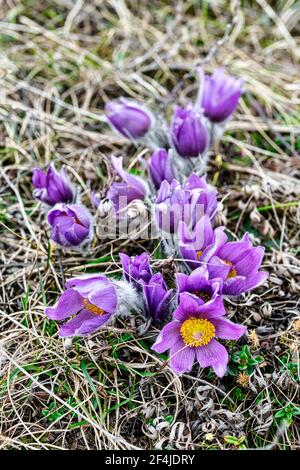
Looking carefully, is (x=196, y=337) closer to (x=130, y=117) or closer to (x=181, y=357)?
(x=181, y=357)

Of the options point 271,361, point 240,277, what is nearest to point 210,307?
point 240,277

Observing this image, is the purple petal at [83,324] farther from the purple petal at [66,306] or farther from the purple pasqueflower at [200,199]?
the purple pasqueflower at [200,199]

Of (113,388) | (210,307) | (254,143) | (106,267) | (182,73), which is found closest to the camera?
(210,307)

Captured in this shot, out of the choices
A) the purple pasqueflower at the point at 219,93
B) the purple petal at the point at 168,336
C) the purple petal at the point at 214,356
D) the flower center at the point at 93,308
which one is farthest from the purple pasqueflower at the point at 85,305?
the purple pasqueflower at the point at 219,93

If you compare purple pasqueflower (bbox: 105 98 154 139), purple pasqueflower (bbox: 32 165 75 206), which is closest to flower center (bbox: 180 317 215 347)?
purple pasqueflower (bbox: 32 165 75 206)

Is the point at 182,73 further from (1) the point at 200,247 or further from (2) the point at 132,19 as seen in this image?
(1) the point at 200,247

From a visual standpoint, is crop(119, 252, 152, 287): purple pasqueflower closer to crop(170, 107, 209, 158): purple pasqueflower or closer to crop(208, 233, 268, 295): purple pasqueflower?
crop(208, 233, 268, 295): purple pasqueflower
